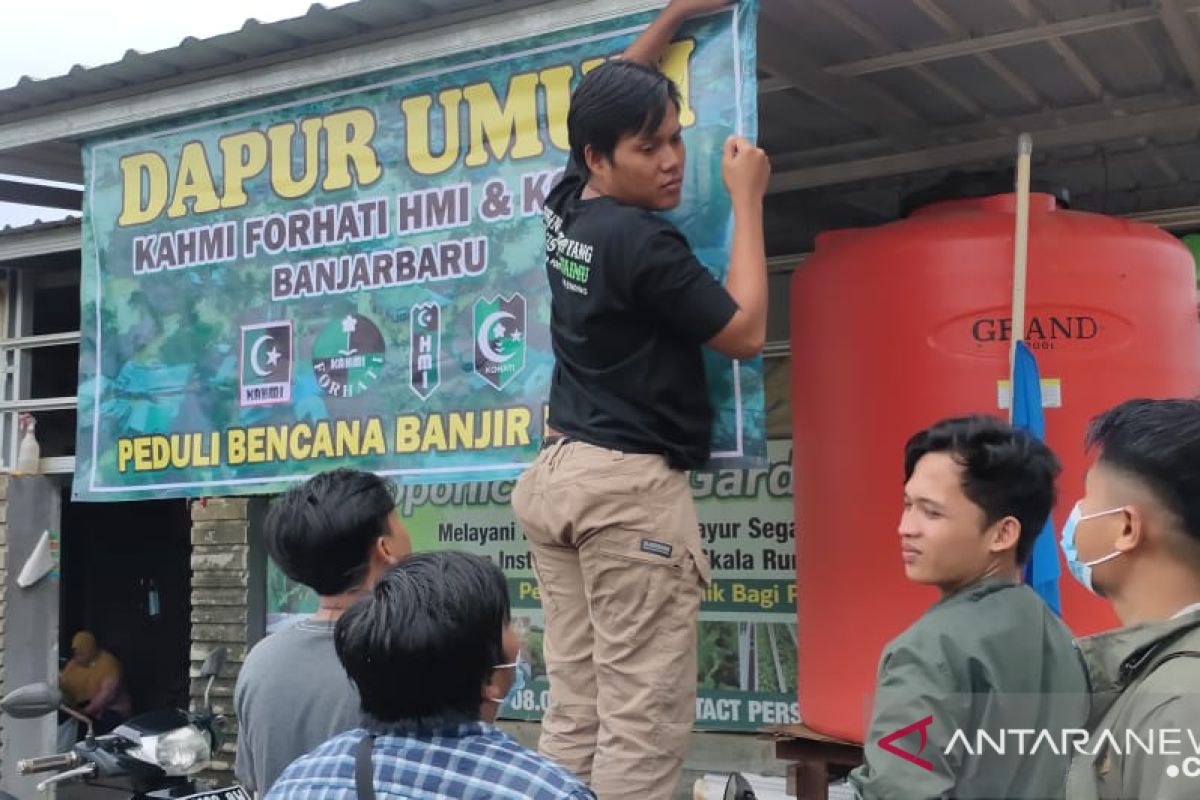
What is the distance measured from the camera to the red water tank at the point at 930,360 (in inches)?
139

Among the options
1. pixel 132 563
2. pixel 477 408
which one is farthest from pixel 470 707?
pixel 132 563

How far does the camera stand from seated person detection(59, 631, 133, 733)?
9.36m

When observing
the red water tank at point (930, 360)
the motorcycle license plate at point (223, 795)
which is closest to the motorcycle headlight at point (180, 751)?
the motorcycle license plate at point (223, 795)

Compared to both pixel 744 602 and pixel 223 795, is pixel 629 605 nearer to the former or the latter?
pixel 223 795

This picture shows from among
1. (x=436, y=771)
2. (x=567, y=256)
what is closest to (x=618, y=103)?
(x=567, y=256)

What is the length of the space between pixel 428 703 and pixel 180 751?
2292 mm

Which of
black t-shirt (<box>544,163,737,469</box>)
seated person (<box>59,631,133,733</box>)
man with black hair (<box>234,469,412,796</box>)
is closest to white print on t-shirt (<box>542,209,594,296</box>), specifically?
black t-shirt (<box>544,163,737,469</box>)

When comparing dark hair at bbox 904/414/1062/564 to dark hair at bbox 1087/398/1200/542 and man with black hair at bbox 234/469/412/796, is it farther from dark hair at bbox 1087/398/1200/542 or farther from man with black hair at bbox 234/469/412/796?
man with black hair at bbox 234/469/412/796

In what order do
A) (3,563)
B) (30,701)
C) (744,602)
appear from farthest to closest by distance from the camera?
(3,563)
(744,602)
(30,701)

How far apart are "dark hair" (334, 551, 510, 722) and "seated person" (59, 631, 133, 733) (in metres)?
8.30

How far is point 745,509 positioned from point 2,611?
13.4 ft

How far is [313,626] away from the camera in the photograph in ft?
8.57

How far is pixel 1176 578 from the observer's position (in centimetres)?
182

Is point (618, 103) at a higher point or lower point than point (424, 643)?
higher
